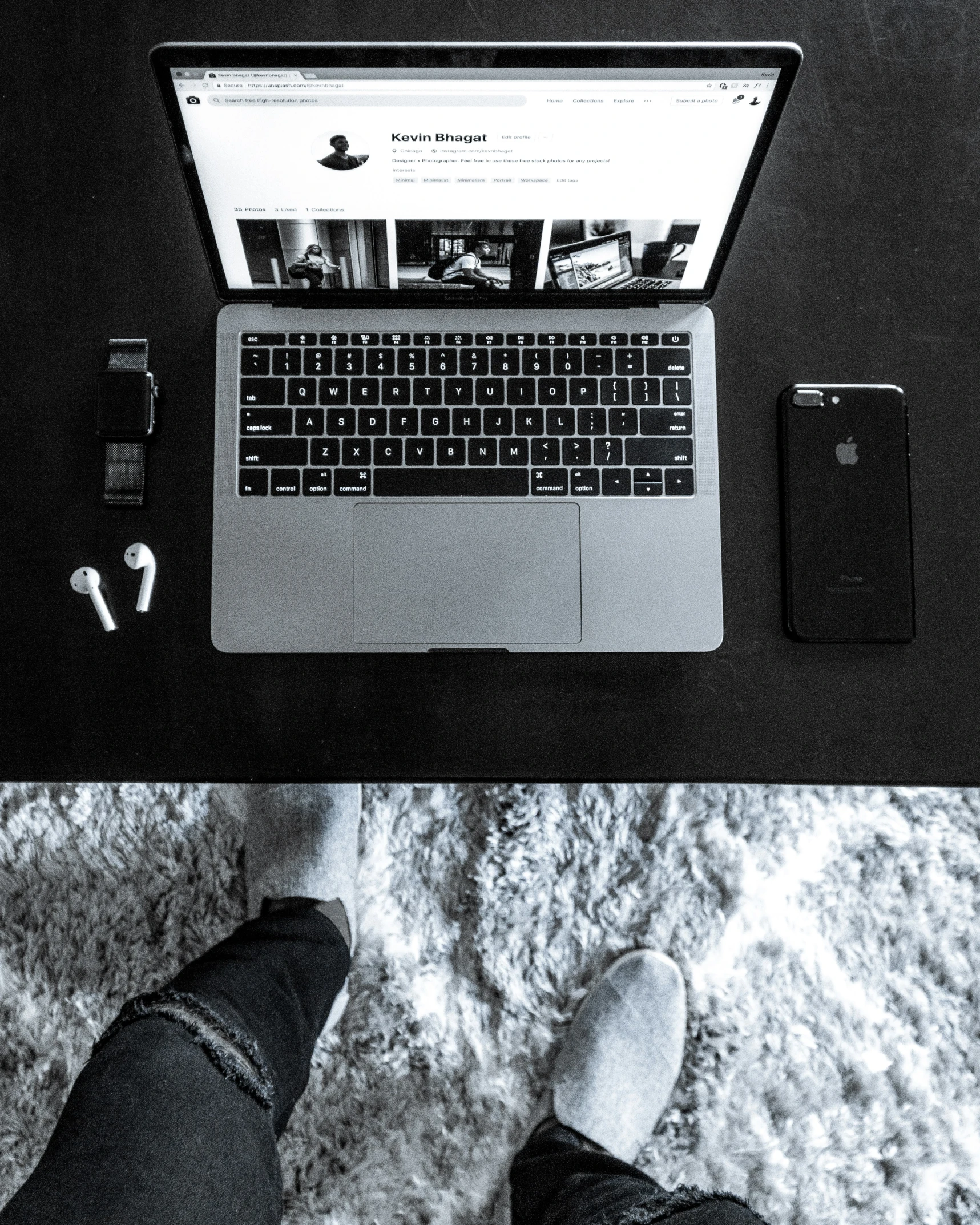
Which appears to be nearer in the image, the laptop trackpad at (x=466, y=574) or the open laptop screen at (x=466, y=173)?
the open laptop screen at (x=466, y=173)

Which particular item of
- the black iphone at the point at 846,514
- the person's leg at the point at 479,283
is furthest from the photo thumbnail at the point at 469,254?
the black iphone at the point at 846,514

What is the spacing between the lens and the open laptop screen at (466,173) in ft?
1.71

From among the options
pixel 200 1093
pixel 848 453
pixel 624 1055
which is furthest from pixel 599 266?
pixel 624 1055

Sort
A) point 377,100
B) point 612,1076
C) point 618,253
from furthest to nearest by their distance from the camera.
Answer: point 612,1076, point 618,253, point 377,100

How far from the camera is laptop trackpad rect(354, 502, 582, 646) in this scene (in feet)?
2.16

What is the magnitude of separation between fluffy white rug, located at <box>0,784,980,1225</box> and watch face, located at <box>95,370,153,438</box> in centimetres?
55

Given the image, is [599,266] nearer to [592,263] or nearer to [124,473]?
[592,263]

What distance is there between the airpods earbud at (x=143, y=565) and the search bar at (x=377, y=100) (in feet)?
0.99

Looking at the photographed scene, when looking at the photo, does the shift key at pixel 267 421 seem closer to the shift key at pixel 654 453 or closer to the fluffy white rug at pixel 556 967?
the shift key at pixel 654 453

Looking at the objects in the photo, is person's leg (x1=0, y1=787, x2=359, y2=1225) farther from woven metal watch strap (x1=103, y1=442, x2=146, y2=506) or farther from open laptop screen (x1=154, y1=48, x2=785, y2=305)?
open laptop screen (x1=154, y1=48, x2=785, y2=305)

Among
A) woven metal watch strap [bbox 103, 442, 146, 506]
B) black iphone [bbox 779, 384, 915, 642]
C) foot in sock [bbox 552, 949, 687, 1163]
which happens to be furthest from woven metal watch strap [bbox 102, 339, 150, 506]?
foot in sock [bbox 552, 949, 687, 1163]

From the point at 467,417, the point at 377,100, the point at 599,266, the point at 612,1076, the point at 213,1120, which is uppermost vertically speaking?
the point at 377,100

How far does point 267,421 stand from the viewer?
67 cm

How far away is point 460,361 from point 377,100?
0.64ft
